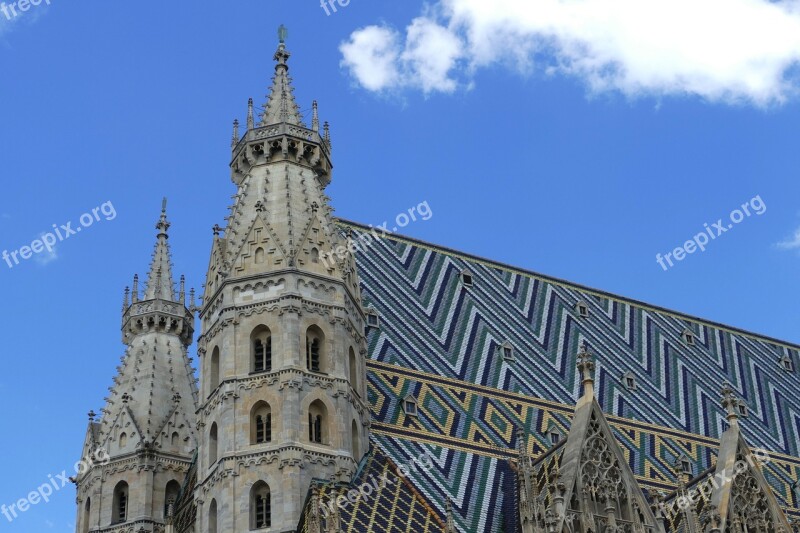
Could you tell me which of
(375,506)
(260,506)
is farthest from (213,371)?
(375,506)

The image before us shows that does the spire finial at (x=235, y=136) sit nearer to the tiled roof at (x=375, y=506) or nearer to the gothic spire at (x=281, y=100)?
the gothic spire at (x=281, y=100)

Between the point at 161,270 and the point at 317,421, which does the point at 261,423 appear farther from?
the point at 161,270

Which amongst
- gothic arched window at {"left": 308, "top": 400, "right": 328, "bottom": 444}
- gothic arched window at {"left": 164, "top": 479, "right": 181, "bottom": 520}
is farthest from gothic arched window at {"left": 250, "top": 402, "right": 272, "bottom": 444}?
gothic arched window at {"left": 164, "top": 479, "right": 181, "bottom": 520}

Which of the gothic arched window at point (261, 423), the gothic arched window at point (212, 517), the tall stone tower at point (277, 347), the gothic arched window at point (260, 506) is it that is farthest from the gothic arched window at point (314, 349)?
the gothic arched window at point (212, 517)

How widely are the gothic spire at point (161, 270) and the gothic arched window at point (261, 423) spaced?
32.8ft

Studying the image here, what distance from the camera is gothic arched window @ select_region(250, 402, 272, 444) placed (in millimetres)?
28297

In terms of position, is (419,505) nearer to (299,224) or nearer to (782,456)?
(299,224)

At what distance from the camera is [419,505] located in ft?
89.3

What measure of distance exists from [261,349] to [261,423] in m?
1.78

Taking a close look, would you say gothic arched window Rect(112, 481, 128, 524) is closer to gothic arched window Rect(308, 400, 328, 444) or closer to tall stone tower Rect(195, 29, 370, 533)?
tall stone tower Rect(195, 29, 370, 533)

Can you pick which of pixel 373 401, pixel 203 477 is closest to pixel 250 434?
pixel 203 477

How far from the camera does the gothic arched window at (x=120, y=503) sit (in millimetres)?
33062

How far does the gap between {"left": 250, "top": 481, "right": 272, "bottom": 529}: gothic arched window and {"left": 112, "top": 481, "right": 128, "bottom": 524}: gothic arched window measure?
6591mm

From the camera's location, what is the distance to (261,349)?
2959cm
